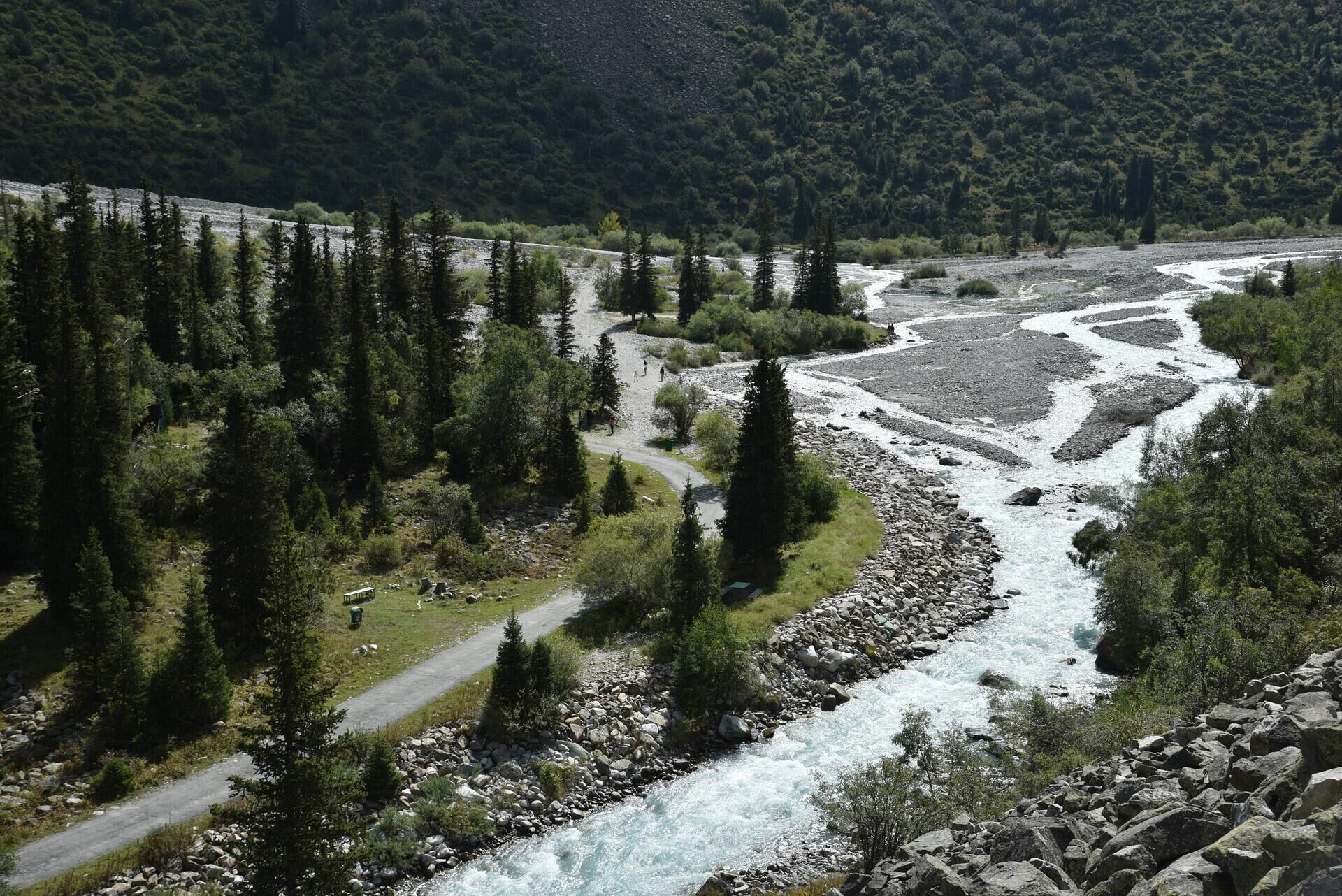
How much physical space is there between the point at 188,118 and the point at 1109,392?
163700 millimetres

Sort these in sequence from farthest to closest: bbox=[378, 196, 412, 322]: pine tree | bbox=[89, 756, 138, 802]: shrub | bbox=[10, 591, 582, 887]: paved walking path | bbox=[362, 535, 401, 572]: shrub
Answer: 1. bbox=[378, 196, 412, 322]: pine tree
2. bbox=[362, 535, 401, 572]: shrub
3. bbox=[89, 756, 138, 802]: shrub
4. bbox=[10, 591, 582, 887]: paved walking path

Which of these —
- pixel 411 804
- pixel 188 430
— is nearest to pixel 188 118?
pixel 188 430

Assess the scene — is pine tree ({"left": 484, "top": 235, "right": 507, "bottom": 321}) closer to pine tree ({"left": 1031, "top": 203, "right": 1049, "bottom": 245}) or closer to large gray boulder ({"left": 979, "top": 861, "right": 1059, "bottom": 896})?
large gray boulder ({"left": 979, "top": 861, "right": 1059, "bottom": 896})

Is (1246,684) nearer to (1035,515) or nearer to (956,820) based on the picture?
(956,820)

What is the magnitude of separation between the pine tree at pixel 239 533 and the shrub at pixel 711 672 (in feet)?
50.9

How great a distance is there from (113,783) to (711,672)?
18.6m

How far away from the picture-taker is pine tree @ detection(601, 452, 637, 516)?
52.4m

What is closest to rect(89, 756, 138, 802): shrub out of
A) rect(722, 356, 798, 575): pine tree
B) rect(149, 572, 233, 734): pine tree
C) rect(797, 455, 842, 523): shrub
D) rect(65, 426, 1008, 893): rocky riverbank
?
rect(149, 572, 233, 734): pine tree

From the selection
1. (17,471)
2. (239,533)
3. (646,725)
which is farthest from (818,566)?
(17,471)

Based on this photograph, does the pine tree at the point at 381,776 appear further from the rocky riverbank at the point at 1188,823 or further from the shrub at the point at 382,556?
the shrub at the point at 382,556

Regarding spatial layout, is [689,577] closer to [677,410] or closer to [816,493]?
[816,493]

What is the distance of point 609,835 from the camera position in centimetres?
2897

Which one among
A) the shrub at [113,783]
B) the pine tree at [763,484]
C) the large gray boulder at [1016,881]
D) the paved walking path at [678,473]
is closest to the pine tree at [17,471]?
the shrub at [113,783]

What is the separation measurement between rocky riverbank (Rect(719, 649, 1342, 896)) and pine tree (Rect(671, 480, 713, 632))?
57.2 feet
